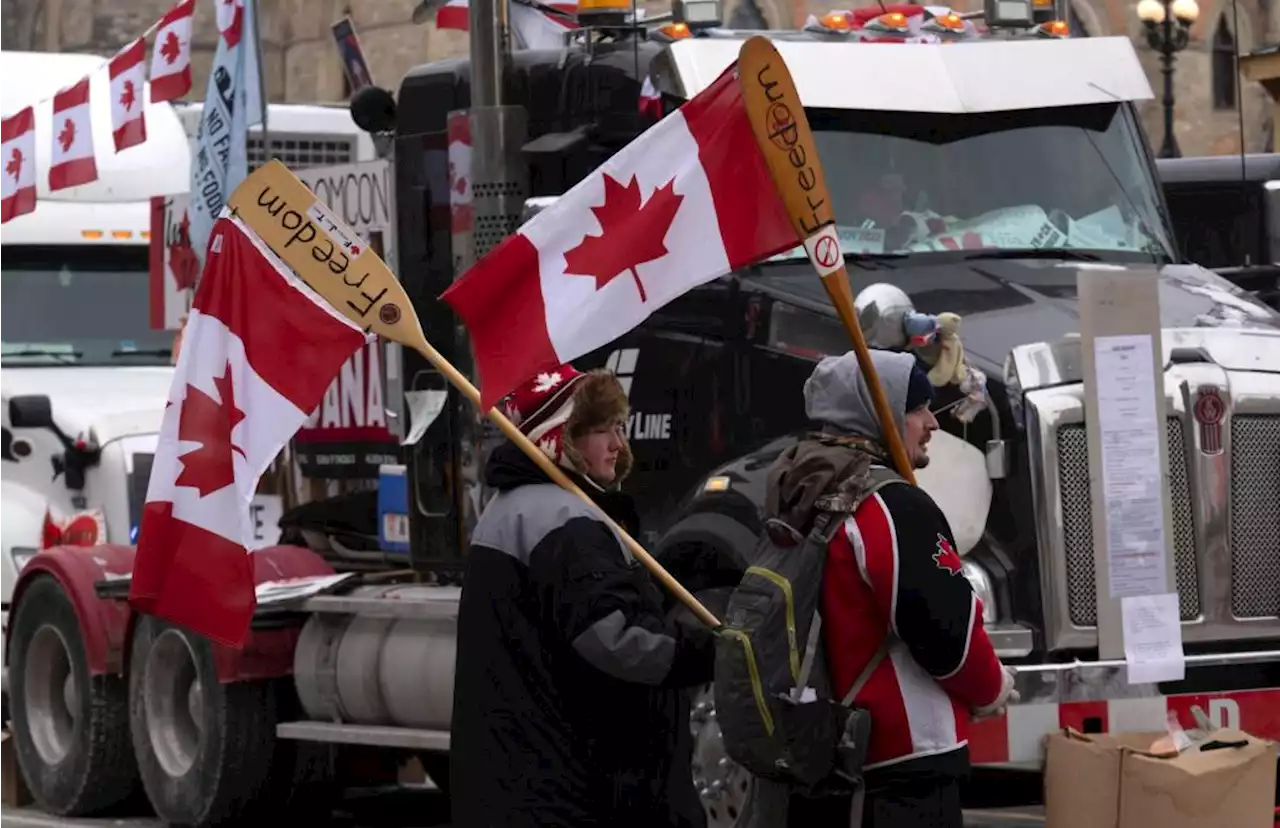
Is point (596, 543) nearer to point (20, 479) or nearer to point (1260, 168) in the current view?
point (20, 479)

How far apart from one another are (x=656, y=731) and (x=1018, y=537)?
9.14 feet

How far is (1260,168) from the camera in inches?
640

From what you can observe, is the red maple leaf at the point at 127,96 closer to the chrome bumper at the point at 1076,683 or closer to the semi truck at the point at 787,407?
the semi truck at the point at 787,407

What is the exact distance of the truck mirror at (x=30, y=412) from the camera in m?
14.8

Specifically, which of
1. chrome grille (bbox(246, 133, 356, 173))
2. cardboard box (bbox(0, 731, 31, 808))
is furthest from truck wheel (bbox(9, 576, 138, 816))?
chrome grille (bbox(246, 133, 356, 173))

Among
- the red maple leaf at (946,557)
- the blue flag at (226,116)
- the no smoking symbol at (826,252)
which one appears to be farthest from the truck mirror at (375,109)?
the red maple leaf at (946,557)

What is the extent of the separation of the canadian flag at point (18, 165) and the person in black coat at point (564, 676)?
29.3 ft

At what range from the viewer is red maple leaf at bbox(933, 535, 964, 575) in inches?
249

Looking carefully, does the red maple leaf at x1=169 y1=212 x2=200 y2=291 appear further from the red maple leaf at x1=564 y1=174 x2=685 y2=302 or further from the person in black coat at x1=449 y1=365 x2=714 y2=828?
the person in black coat at x1=449 y1=365 x2=714 y2=828

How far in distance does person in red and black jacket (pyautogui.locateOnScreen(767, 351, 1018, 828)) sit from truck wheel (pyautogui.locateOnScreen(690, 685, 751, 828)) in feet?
9.72

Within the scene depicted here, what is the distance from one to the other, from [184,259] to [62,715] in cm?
250

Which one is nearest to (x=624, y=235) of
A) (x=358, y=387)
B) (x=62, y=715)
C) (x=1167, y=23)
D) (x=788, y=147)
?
(x=788, y=147)

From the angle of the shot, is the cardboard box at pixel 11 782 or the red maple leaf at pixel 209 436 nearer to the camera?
the red maple leaf at pixel 209 436

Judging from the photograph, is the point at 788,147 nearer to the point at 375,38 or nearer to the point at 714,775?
the point at 714,775
